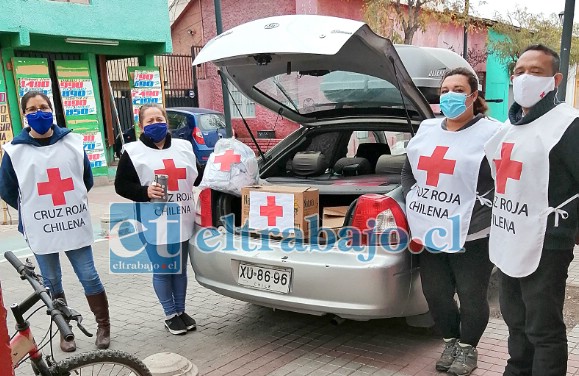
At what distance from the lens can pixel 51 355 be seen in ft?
7.57

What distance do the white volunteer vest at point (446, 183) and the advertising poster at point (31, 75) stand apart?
30.8 feet

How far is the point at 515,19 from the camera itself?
23.6 m

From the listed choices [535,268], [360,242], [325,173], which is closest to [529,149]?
[535,268]

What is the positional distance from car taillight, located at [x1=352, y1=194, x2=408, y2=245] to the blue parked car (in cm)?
955

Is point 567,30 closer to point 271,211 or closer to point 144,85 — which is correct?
point 271,211

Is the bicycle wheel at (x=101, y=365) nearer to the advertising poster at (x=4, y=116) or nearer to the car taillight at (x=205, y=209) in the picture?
the car taillight at (x=205, y=209)

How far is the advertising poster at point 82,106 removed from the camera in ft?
38.2

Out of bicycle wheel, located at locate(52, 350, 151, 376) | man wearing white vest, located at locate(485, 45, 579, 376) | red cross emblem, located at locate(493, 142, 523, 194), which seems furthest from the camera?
red cross emblem, located at locate(493, 142, 523, 194)

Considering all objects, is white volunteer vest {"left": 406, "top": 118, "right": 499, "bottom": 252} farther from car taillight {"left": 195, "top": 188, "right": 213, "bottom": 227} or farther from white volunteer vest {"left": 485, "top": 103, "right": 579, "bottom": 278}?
car taillight {"left": 195, "top": 188, "right": 213, "bottom": 227}

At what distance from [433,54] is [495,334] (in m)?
2.22

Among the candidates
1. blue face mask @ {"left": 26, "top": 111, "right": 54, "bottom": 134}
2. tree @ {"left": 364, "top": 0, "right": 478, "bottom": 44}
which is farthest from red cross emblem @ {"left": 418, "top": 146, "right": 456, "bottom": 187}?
tree @ {"left": 364, "top": 0, "right": 478, "bottom": 44}

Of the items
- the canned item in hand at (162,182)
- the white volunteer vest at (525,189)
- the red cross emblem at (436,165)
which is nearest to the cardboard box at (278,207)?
the canned item in hand at (162,182)

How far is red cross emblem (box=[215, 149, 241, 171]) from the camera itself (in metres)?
3.96

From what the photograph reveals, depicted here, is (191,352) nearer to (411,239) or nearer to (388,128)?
(411,239)
